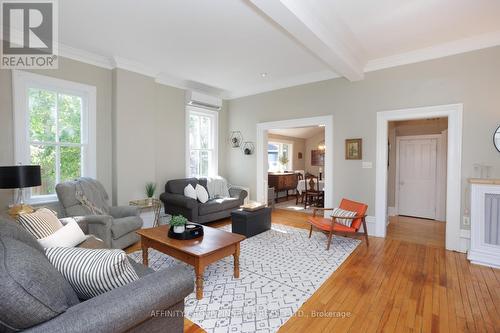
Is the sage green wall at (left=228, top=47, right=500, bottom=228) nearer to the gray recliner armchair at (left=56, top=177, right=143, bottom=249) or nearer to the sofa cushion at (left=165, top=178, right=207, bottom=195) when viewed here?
the sofa cushion at (left=165, top=178, right=207, bottom=195)

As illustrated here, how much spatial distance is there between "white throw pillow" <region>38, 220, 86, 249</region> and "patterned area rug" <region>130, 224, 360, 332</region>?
104cm

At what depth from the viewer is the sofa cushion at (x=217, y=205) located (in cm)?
472

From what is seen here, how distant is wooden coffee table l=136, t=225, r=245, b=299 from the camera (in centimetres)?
237

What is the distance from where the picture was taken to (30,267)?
1.04 m

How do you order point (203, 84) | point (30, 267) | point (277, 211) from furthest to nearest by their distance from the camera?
point (277, 211) < point (203, 84) < point (30, 267)

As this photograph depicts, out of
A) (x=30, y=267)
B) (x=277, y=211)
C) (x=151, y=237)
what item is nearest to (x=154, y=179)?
(x=151, y=237)

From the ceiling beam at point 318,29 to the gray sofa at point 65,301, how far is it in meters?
2.42

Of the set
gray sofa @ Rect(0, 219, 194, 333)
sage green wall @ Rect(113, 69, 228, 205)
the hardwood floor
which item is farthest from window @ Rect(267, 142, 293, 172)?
gray sofa @ Rect(0, 219, 194, 333)

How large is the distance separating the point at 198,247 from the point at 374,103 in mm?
3768

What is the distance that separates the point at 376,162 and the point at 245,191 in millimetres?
2759

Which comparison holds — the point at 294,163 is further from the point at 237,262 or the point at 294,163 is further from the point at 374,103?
the point at 237,262

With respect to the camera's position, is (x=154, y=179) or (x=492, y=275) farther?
(x=154, y=179)

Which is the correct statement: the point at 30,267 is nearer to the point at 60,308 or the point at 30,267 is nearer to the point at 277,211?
the point at 60,308

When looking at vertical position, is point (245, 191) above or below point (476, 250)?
above
